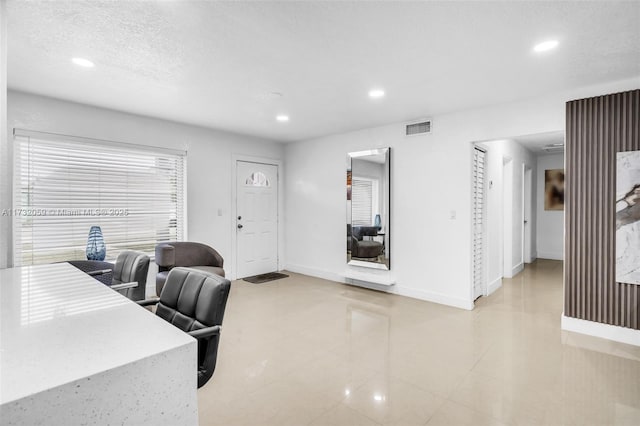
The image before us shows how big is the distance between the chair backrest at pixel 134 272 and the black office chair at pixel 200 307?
60cm

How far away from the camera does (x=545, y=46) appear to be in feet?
8.13

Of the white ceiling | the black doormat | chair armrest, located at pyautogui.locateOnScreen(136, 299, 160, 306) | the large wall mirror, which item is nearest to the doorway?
the large wall mirror

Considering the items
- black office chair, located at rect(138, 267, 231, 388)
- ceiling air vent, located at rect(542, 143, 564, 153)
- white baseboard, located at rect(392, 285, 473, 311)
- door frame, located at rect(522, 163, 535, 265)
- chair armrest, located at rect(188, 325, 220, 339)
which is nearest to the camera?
chair armrest, located at rect(188, 325, 220, 339)

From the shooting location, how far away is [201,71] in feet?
9.72

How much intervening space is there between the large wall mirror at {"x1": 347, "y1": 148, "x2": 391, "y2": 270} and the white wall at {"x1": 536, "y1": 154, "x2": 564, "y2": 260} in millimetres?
4841

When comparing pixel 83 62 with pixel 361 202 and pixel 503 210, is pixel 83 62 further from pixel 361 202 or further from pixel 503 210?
pixel 503 210

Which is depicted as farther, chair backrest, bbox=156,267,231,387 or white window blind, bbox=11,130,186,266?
white window blind, bbox=11,130,186,266

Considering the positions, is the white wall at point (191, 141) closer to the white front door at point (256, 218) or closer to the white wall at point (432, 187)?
the white front door at point (256, 218)

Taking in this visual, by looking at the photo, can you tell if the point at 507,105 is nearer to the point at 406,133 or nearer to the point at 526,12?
the point at 406,133

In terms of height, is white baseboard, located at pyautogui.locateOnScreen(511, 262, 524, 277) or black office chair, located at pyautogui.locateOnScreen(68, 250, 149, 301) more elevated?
black office chair, located at pyautogui.locateOnScreen(68, 250, 149, 301)

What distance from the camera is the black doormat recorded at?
218 inches

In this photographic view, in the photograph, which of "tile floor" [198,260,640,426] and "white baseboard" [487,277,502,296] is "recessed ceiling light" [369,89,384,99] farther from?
"white baseboard" [487,277,502,296]

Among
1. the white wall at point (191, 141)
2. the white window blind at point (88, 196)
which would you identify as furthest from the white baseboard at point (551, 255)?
the white window blind at point (88, 196)

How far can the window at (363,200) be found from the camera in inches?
198
